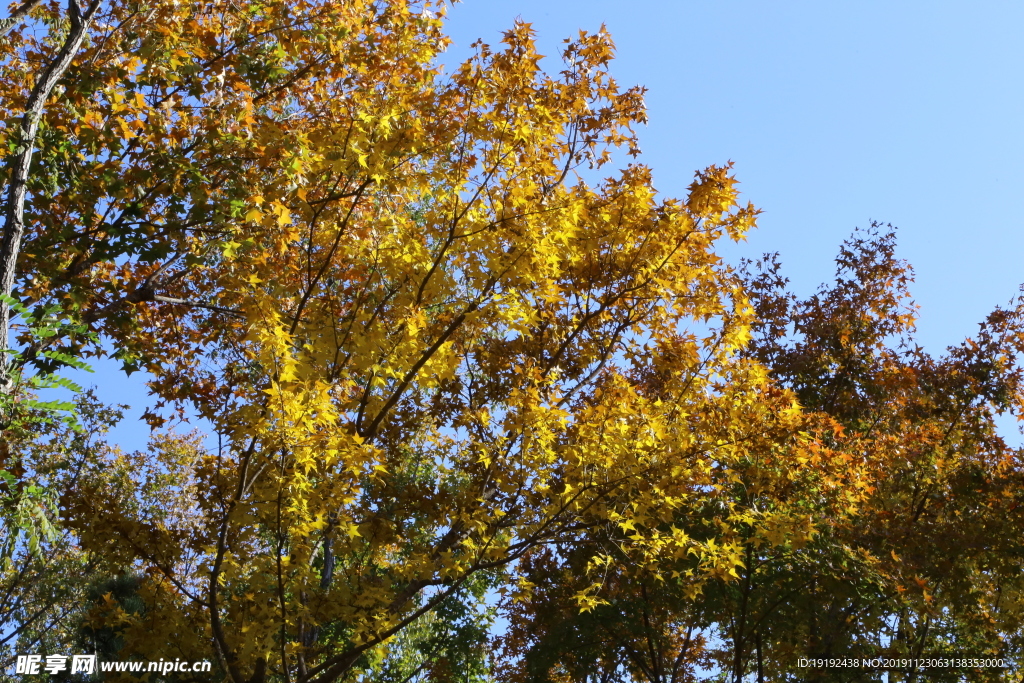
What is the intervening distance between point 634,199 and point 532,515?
3.01 m

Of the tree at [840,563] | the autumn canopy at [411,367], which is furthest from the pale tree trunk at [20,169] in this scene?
the tree at [840,563]

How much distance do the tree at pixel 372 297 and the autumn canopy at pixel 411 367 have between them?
38mm

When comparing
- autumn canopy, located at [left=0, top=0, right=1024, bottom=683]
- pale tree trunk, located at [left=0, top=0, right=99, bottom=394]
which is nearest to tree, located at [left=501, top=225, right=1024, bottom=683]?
autumn canopy, located at [left=0, top=0, right=1024, bottom=683]

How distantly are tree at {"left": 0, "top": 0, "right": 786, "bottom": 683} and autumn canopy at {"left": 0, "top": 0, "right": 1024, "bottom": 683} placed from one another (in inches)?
1.5

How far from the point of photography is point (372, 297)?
7461mm

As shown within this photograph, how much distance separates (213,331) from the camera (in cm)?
956

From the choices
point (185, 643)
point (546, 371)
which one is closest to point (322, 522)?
point (185, 643)

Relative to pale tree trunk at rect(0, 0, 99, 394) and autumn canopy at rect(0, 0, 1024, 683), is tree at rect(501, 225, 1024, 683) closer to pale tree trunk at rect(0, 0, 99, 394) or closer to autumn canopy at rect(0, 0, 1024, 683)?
autumn canopy at rect(0, 0, 1024, 683)

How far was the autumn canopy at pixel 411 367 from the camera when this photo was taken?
6.36m

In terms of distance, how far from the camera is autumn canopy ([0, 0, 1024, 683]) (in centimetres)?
636

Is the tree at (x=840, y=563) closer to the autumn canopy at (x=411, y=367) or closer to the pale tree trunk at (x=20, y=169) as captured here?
the autumn canopy at (x=411, y=367)

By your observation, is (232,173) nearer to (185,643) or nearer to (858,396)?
(185,643)

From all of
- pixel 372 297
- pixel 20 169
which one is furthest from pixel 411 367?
pixel 20 169

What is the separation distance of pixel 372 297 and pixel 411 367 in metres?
1.07
